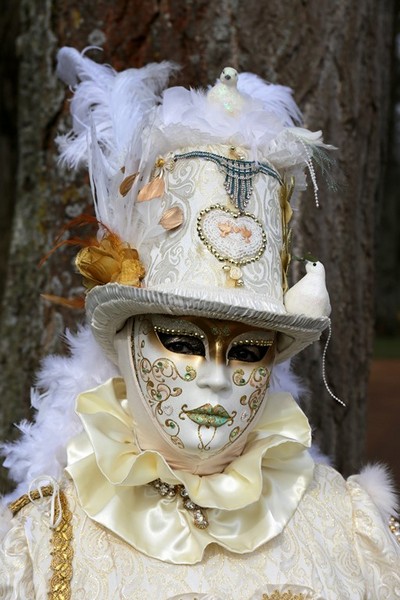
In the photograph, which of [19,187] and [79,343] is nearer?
[79,343]

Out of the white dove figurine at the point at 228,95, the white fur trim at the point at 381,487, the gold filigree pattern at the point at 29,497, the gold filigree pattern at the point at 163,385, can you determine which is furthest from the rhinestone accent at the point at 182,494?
the white dove figurine at the point at 228,95

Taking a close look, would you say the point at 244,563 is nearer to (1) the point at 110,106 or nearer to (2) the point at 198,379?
(2) the point at 198,379

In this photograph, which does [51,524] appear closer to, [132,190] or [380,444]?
[132,190]

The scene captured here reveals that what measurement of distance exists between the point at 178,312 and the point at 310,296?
1.10ft

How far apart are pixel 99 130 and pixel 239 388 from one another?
2.81 feet

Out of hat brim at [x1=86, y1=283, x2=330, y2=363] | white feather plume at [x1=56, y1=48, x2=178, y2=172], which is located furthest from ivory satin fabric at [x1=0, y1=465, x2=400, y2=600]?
white feather plume at [x1=56, y1=48, x2=178, y2=172]

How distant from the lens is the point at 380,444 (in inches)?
298

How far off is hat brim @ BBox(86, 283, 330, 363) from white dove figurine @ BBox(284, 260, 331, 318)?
23 millimetres

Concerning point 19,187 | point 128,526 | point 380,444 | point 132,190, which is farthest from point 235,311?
point 380,444

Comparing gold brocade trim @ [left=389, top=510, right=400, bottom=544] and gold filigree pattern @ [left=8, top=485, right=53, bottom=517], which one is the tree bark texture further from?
gold filigree pattern @ [left=8, top=485, right=53, bottom=517]

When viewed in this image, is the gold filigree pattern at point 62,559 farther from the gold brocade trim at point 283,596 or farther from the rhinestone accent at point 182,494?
the gold brocade trim at point 283,596

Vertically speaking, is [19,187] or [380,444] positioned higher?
[19,187]

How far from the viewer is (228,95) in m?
2.11

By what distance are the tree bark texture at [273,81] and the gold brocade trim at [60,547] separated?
39.0 inches
